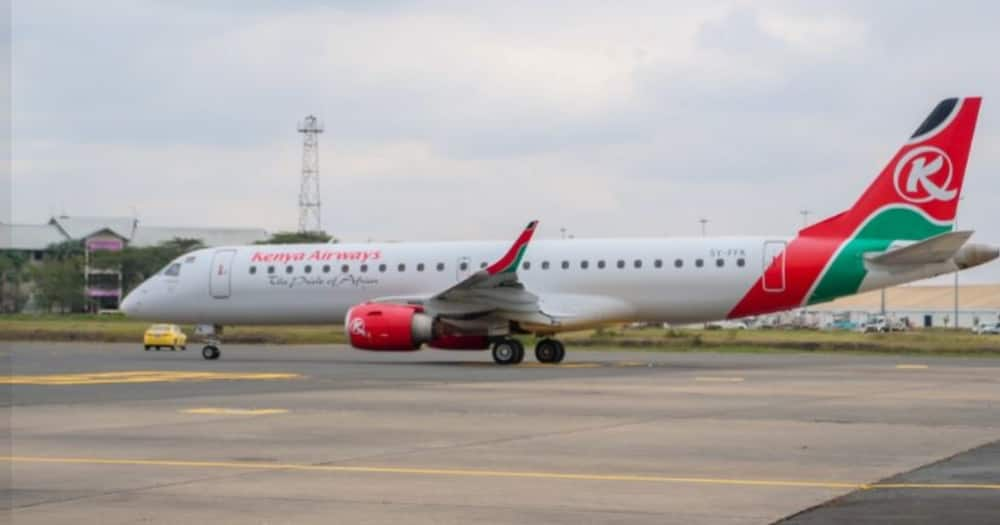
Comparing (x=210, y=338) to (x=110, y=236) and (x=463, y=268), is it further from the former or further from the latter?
(x=110, y=236)

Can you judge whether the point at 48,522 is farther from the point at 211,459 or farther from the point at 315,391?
the point at 315,391

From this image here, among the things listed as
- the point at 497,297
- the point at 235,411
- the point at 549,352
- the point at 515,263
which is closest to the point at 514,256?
the point at 515,263

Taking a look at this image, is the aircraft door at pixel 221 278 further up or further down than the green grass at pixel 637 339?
further up

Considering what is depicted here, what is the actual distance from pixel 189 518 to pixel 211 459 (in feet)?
12.8

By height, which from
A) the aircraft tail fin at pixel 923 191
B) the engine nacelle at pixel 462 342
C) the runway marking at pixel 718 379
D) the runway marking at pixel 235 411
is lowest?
the runway marking at pixel 718 379

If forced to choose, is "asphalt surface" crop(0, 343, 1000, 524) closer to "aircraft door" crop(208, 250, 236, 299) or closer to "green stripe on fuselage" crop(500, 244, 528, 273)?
"green stripe on fuselage" crop(500, 244, 528, 273)

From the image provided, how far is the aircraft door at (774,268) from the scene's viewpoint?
37531mm

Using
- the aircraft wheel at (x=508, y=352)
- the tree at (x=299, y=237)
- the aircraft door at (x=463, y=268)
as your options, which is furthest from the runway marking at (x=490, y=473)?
the tree at (x=299, y=237)

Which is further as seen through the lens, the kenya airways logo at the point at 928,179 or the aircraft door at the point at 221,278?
the aircraft door at the point at 221,278

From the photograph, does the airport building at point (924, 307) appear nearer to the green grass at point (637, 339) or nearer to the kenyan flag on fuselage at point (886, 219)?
the green grass at point (637, 339)

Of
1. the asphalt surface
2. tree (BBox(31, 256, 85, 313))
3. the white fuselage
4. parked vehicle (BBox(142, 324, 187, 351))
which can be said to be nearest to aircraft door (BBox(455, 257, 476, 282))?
the white fuselage

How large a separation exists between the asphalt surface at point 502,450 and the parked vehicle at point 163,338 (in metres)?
25.3

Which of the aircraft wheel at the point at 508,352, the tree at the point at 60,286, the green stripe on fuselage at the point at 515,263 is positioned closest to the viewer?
the green stripe on fuselage at the point at 515,263

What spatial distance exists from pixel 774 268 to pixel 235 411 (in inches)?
764
